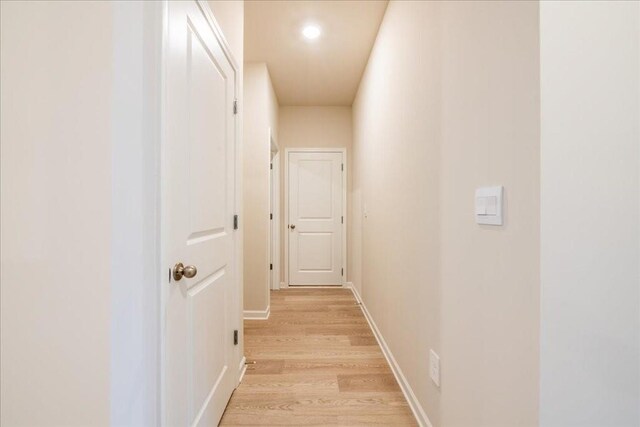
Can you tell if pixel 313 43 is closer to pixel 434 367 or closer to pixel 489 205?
pixel 489 205

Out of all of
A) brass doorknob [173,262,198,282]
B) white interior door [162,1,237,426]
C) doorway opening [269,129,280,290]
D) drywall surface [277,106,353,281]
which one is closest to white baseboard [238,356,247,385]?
white interior door [162,1,237,426]

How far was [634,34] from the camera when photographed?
0.74 meters

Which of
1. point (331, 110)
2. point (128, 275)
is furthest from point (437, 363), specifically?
point (331, 110)

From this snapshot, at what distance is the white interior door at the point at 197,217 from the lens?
1078 millimetres

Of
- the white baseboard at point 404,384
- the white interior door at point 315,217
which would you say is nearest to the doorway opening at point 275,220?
the white interior door at point 315,217

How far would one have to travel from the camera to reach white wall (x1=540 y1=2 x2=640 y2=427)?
737 millimetres

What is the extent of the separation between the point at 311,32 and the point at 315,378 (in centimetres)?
277

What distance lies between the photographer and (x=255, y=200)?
125 inches

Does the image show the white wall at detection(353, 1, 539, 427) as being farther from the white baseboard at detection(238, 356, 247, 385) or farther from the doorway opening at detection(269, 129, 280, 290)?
the doorway opening at detection(269, 129, 280, 290)

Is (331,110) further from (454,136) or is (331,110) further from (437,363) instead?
(437,363)

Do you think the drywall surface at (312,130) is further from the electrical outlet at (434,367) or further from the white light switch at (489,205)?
the white light switch at (489,205)

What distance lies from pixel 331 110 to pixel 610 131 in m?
4.05

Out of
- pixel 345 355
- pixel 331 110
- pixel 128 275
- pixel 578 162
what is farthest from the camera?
pixel 331 110

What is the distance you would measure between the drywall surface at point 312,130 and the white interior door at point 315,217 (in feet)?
0.39
